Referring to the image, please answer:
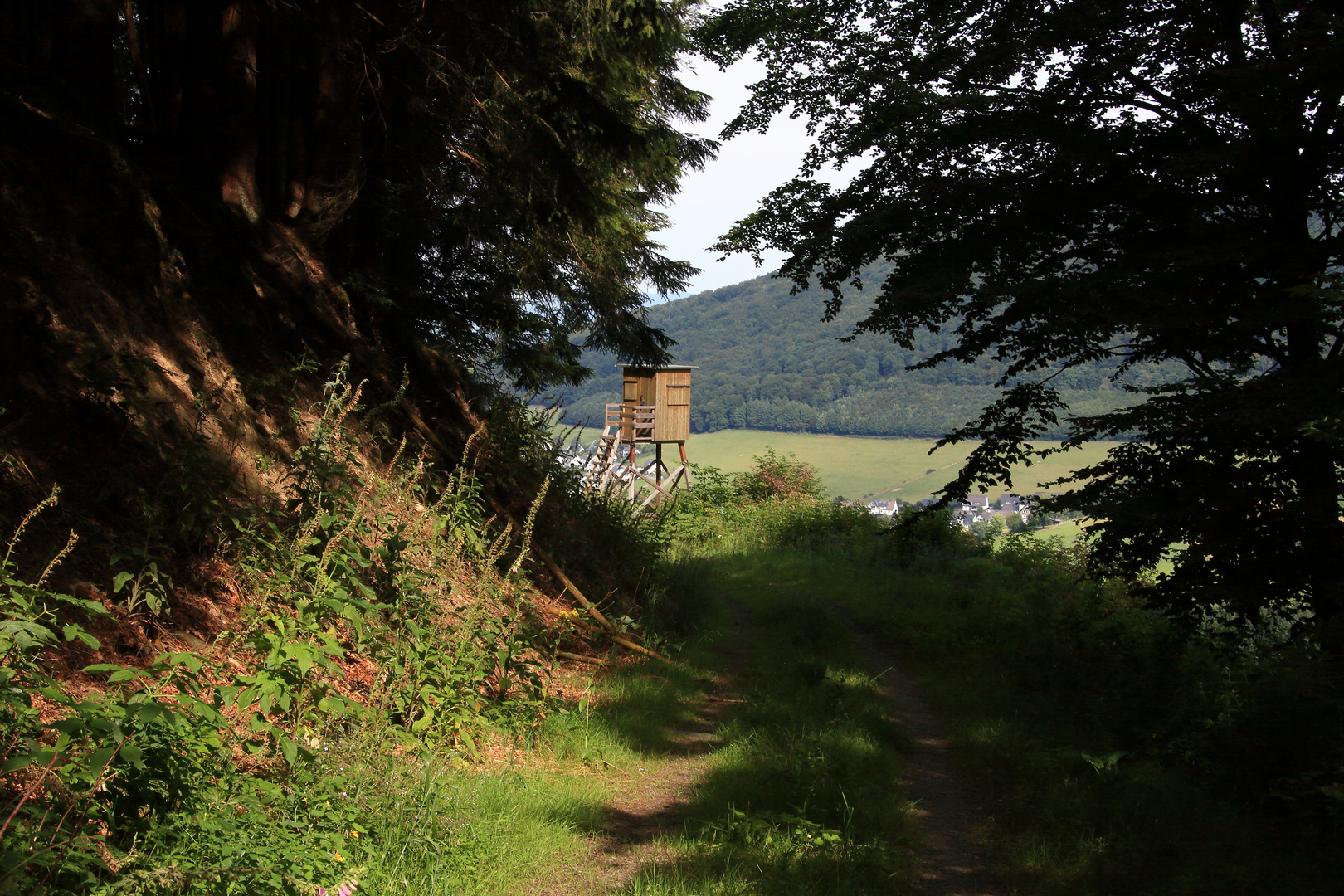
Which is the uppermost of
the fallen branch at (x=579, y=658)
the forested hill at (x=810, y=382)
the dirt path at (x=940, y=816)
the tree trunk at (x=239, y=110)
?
the forested hill at (x=810, y=382)

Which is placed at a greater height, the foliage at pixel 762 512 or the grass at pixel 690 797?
the foliage at pixel 762 512

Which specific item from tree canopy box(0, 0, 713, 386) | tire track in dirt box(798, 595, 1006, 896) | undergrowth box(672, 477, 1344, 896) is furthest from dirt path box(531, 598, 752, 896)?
tree canopy box(0, 0, 713, 386)

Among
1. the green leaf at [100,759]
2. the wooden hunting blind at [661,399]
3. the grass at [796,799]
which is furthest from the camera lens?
the wooden hunting blind at [661,399]

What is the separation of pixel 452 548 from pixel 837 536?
1409 cm

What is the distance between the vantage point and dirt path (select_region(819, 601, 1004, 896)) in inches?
147

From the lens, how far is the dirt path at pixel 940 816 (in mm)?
3723

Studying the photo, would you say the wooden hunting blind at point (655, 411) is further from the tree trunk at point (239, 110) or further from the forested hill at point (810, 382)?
the forested hill at point (810, 382)

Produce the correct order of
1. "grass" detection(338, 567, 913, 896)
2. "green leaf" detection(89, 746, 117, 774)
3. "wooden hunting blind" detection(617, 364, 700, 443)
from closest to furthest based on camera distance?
"green leaf" detection(89, 746, 117, 774) → "grass" detection(338, 567, 913, 896) → "wooden hunting blind" detection(617, 364, 700, 443)

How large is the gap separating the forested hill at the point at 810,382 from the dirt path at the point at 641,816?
72.7m

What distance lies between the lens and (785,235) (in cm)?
877

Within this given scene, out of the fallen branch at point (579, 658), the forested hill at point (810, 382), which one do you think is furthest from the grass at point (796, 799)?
the forested hill at point (810, 382)

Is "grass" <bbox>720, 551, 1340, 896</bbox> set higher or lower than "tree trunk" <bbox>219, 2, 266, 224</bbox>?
lower

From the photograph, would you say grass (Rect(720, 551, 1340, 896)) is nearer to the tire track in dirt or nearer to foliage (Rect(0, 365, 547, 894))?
the tire track in dirt

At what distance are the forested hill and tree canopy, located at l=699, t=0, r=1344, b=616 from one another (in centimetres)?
7000
